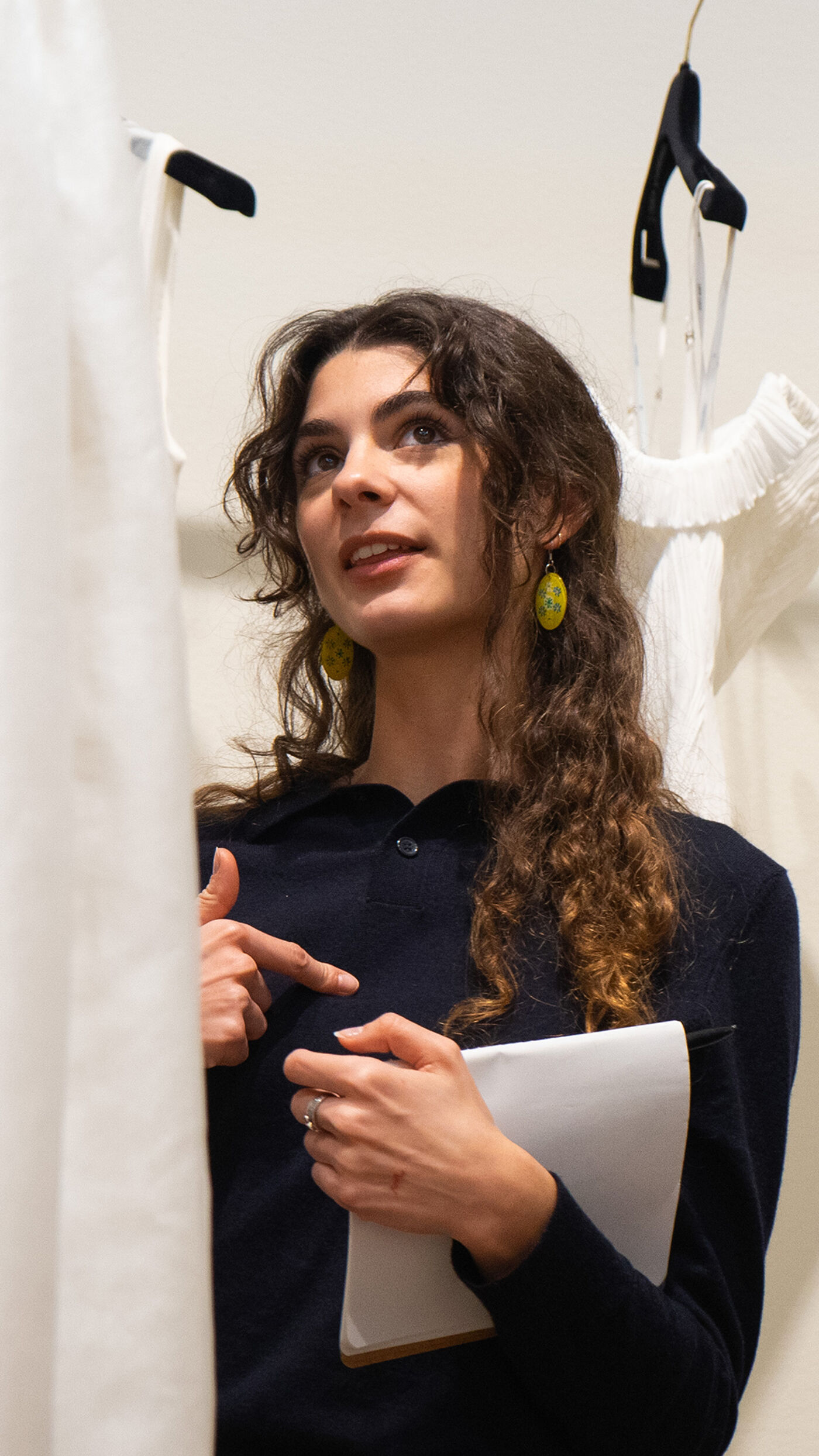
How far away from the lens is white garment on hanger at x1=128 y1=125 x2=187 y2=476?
0.90 m

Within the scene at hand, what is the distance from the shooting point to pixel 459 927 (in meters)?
0.86

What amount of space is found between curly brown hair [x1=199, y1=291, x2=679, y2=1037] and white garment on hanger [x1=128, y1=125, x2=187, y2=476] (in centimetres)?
19

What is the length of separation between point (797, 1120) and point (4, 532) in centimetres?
128

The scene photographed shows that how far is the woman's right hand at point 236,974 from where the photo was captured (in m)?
0.78

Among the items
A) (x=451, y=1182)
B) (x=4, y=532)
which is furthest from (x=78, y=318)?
(x=451, y=1182)

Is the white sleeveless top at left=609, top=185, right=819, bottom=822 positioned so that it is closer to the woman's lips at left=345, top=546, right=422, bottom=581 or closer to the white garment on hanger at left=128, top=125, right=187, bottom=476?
the woman's lips at left=345, top=546, right=422, bottom=581

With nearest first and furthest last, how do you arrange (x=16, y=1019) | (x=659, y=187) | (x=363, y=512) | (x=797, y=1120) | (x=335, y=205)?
(x=16, y=1019) → (x=363, y=512) → (x=659, y=187) → (x=797, y=1120) → (x=335, y=205)

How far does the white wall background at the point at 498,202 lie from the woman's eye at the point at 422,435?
1.41ft

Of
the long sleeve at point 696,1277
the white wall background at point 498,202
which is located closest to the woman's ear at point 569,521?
the long sleeve at point 696,1277

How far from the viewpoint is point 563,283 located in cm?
155

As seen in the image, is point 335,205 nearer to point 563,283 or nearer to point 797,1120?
point 563,283

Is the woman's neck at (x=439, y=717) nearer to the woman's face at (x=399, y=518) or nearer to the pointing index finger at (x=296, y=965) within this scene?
the woman's face at (x=399, y=518)

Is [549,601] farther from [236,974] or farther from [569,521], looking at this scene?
[236,974]

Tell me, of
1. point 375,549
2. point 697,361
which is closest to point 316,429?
point 375,549
